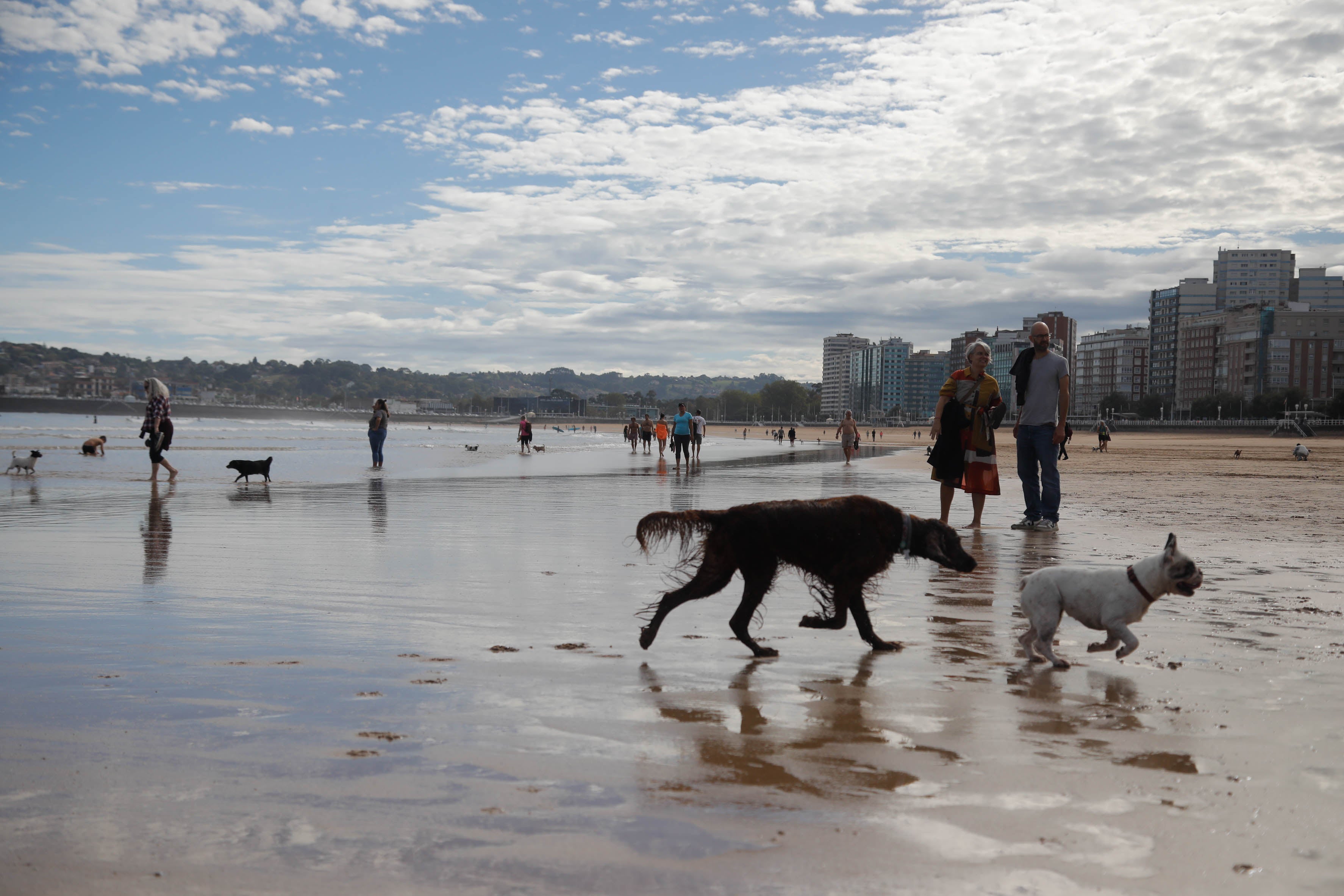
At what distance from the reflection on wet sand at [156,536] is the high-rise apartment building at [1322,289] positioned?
702ft

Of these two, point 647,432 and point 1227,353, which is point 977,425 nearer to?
point 647,432

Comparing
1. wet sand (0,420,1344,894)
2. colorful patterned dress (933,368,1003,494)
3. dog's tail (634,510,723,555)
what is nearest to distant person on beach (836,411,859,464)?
colorful patterned dress (933,368,1003,494)

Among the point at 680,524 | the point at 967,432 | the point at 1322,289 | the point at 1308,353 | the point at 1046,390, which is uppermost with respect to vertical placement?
the point at 1322,289

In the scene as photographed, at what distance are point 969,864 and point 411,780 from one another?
1600 millimetres

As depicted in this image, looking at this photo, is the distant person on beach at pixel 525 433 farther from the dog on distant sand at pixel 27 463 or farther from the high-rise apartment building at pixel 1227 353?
the high-rise apartment building at pixel 1227 353

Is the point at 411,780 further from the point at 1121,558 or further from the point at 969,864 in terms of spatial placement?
the point at 1121,558

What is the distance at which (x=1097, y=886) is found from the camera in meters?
2.21

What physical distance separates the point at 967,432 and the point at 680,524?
5724 millimetres

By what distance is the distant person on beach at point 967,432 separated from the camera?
369 inches

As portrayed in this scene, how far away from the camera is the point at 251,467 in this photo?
1750cm

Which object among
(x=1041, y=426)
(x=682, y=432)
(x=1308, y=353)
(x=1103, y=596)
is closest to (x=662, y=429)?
(x=682, y=432)

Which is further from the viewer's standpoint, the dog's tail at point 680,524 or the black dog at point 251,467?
the black dog at point 251,467

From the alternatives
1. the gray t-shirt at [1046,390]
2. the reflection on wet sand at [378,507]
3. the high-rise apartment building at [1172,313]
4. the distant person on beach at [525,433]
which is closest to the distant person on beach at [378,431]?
the reflection on wet sand at [378,507]

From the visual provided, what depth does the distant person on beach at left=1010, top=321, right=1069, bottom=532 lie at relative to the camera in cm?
964
